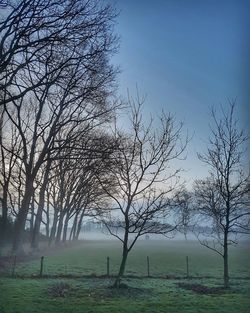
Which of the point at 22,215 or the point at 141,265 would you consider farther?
the point at 141,265

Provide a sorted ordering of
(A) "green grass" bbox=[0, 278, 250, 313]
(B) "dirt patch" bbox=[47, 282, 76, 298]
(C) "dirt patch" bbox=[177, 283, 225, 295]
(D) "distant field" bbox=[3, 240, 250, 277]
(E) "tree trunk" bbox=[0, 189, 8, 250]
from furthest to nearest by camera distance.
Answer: (E) "tree trunk" bbox=[0, 189, 8, 250] < (D) "distant field" bbox=[3, 240, 250, 277] < (C) "dirt patch" bbox=[177, 283, 225, 295] < (B) "dirt patch" bbox=[47, 282, 76, 298] < (A) "green grass" bbox=[0, 278, 250, 313]

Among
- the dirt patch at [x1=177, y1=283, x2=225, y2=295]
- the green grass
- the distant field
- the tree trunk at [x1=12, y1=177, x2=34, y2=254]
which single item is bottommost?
the green grass

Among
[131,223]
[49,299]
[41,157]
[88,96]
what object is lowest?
[49,299]

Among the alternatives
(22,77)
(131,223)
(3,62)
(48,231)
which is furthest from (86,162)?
(48,231)

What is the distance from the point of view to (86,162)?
781 inches

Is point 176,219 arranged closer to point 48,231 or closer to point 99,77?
point 99,77

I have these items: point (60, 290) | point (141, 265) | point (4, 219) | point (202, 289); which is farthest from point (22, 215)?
point (202, 289)

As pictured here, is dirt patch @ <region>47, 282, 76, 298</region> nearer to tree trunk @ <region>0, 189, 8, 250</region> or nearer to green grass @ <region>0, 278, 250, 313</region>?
green grass @ <region>0, 278, 250, 313</region>

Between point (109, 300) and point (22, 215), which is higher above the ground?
point (22, 215)

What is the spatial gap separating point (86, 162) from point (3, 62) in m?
7.35

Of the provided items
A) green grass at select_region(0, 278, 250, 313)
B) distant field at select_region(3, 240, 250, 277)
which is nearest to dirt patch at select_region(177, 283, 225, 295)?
green grass at select_region(0, 278, 250, 313)

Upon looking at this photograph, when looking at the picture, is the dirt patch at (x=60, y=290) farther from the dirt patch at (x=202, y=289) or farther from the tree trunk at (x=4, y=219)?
the tree trunk at (x=4, y=219)

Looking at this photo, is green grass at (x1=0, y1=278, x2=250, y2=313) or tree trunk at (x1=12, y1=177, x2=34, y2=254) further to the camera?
tree trunk at (x1=12, y1=177, x2=34, y2=254)

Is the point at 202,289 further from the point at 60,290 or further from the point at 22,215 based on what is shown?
the point at 22,215
